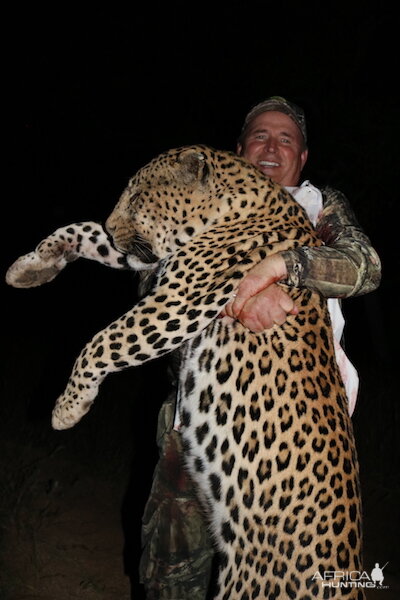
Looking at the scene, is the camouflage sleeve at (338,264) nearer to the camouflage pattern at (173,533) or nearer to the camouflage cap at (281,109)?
the camouflage cap at (281,109)

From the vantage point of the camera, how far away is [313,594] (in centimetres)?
242

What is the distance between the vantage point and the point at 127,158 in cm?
1094

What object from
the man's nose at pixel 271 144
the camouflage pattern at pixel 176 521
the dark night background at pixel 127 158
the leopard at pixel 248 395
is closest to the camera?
the leopard at pixel 248 395

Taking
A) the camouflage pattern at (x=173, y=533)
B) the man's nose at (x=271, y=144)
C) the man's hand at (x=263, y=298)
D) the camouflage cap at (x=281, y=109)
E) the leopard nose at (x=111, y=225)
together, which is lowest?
the camouflage pattern at (x=173, y=533)

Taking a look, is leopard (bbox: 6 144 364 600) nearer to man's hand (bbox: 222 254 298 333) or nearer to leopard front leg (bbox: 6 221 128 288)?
man's hand (bbox: 222 254 298 333)

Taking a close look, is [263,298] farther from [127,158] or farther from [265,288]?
[127,158]

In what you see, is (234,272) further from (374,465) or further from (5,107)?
(5,107)

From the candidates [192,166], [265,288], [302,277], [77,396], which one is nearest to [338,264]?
[302,277]

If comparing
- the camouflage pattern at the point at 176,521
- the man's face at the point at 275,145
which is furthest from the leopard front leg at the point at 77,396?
the man's face at the point at 275,145

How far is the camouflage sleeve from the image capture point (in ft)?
8.50

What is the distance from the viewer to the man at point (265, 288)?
2.57 metres

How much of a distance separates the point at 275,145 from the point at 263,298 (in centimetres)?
130

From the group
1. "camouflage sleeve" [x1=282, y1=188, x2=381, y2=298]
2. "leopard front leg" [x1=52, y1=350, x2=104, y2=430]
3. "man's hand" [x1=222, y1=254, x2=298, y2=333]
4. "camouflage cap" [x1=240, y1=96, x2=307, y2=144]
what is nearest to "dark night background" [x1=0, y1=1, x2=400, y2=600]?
"leopard front leg" [x1=52, y1=350, x2=104, y2=430]

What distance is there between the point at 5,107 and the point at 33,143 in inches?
33.0
